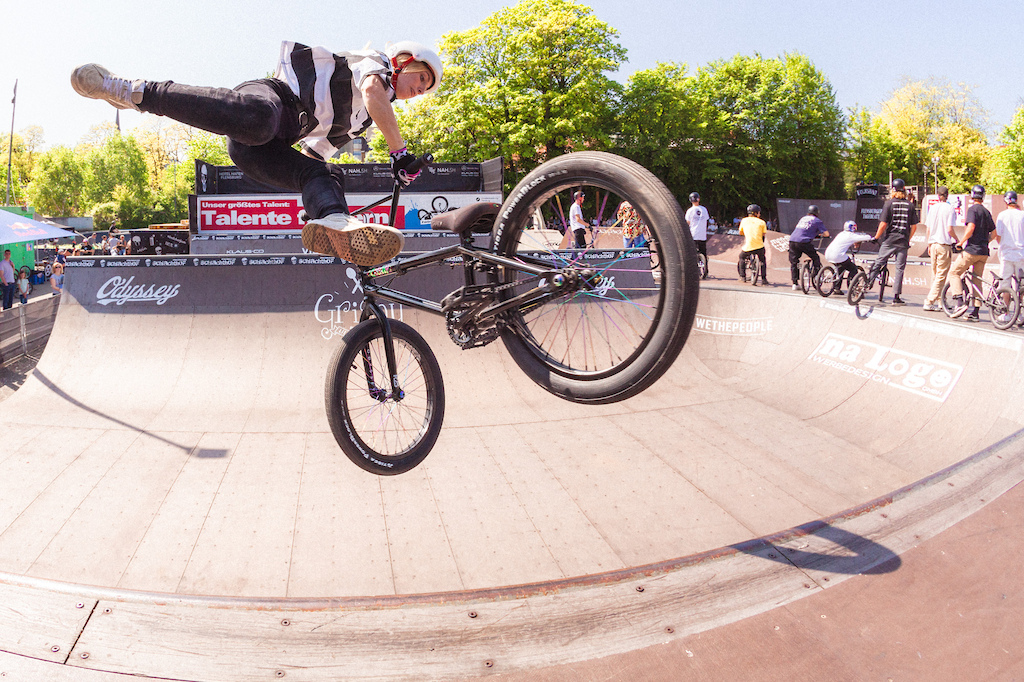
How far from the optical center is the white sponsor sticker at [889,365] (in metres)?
9.60

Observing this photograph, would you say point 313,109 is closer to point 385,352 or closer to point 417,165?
point 417,165

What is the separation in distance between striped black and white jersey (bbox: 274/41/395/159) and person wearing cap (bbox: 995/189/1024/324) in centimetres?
1313

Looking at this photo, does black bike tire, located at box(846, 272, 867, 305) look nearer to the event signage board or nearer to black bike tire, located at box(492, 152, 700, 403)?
the event signage board

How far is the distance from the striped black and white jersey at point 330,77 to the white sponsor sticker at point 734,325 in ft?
36.1

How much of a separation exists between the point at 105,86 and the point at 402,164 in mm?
1400

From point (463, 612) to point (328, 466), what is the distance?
334 cm

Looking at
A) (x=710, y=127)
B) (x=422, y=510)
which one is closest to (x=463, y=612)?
(x=422, y=510)

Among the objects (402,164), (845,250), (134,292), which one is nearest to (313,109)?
(402,164)

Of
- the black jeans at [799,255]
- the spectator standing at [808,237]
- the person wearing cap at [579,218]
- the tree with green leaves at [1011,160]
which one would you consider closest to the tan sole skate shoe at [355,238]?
the person wearing cap at [579,218]

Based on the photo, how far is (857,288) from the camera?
13727 mm

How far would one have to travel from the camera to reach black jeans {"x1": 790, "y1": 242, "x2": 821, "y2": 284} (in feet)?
51.9

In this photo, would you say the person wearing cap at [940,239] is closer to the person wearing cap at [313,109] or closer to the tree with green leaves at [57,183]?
the person wearing cap at [313,109]

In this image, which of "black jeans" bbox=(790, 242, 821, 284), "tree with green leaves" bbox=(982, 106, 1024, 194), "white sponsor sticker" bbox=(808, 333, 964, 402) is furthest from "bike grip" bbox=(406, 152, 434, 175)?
"tree with green leaves" bbox=(982, 106, 1024, 194)

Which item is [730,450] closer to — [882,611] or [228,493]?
[882,611]
